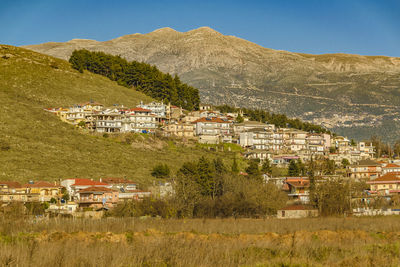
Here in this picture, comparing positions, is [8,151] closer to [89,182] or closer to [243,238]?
[89,182]

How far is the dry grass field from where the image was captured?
21.1 m

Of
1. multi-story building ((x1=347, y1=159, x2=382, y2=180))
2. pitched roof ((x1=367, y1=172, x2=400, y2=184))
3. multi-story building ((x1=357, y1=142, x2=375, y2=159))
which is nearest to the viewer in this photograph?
pitched roof ((x1=367, y1=172, x2=400, y2=184))

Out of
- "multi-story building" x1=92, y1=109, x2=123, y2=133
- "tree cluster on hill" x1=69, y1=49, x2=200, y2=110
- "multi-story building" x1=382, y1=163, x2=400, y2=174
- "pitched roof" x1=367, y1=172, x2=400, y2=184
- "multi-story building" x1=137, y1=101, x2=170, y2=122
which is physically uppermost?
"tree cluster on hill" x1=69, y1=49, x2=200, y2=110

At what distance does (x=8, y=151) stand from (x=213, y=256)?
2385 inches

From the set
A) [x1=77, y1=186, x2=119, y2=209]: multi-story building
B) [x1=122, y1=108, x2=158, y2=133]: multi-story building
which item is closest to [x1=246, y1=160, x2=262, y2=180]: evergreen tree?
[x1=77, y1=186, x2=119, y2=209]: multi-story building

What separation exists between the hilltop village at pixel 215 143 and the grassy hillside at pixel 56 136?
6093 millimetres

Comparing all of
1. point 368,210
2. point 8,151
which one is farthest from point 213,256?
point 8,151

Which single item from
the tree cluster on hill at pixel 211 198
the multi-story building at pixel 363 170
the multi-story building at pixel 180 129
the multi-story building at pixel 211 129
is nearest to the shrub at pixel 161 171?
the tree cluster on hill at pixel 211 198

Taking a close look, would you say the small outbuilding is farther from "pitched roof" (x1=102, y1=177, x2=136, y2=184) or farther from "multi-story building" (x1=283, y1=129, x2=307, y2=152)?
"multi-story building" (x1=283, y1=129, x2=307, y2=152)

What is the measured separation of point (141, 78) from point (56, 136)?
5521 cm

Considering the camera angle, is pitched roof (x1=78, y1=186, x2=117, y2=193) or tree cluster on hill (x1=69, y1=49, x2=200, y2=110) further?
tree cluster on hill (x1=69, y1=49, x2=200, y2=110)

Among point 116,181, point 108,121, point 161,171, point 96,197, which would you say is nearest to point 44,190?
point 96,197

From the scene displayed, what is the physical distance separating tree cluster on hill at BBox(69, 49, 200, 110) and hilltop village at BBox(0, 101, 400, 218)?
32.7 feet

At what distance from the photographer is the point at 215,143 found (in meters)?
109
